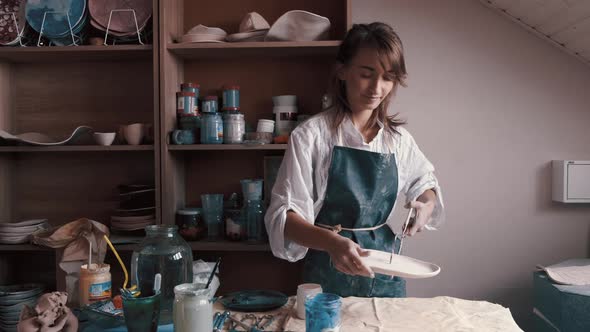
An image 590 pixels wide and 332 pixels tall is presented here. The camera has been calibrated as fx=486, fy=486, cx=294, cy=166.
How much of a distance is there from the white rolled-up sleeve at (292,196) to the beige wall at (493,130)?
108cm

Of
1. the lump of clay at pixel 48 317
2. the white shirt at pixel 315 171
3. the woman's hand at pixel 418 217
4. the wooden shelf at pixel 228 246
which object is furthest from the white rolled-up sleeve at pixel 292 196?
the wooden shelf at pixel 228 246

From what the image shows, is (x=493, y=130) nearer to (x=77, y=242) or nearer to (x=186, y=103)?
(x=186, y=103)

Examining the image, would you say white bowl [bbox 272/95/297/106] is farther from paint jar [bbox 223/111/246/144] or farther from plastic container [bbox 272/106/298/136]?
paint jar [bbox 223/111/246/144]

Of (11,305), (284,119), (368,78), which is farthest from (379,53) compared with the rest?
(11,305)

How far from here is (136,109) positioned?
2.70m

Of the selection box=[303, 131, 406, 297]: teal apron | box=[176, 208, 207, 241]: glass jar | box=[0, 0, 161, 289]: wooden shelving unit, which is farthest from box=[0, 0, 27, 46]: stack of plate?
box=[303, 131, 406, 297]: teal apron

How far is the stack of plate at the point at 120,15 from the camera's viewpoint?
2.43 metres

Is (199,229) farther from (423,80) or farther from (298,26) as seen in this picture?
(423,80)

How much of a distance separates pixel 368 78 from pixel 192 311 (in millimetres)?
958

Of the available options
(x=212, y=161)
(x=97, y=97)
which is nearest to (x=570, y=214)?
(x=212, y=161)

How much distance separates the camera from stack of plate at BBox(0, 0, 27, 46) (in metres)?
2.45

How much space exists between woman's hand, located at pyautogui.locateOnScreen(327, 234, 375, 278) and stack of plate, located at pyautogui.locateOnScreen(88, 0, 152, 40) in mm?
1651

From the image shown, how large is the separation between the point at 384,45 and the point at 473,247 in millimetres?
1445

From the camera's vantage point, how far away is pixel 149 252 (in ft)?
4.32
